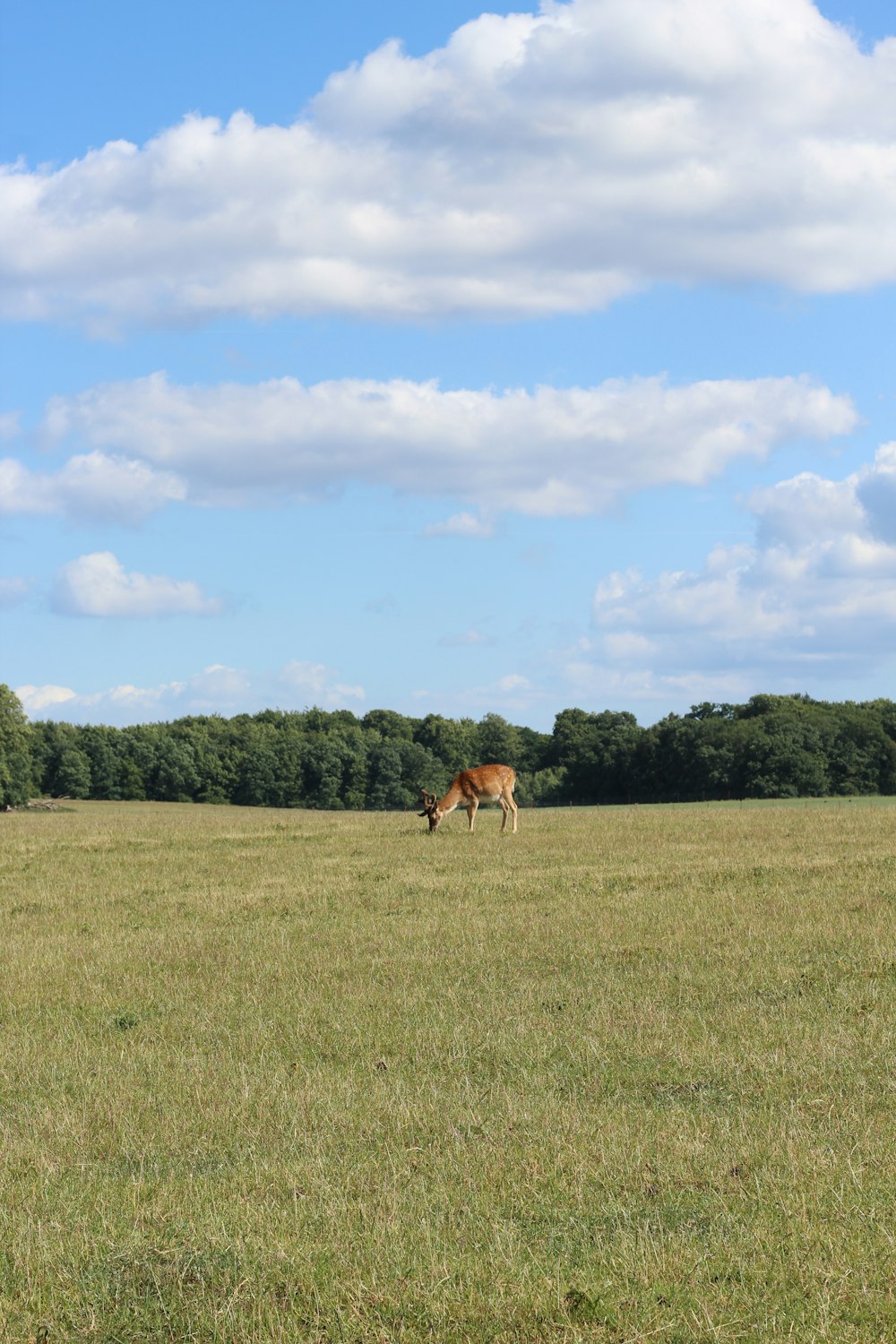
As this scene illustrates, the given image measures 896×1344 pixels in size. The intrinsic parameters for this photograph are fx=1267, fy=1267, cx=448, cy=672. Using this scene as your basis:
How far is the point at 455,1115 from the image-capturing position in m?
8.59

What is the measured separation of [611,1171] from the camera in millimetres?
7152

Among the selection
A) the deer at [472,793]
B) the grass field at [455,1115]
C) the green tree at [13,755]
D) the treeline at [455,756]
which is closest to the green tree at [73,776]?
the treeline at [455,756]

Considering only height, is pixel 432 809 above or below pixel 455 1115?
above

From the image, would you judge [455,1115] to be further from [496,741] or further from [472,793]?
[496,741]

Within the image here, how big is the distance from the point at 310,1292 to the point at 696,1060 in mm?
4942

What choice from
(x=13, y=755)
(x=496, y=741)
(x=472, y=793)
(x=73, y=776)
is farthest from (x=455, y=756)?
(x=472, y=793)

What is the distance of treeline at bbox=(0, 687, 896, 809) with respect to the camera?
84188 millimetres

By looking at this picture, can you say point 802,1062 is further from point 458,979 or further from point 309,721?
point 309,721

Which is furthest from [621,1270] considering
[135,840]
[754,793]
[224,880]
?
[754,793]

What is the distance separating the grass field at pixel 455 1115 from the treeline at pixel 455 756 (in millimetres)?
65828

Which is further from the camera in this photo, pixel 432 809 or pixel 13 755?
pixel 13 755

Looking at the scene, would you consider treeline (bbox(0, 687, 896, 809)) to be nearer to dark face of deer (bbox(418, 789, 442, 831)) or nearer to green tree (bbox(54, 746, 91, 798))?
green tree (bbox(54, 746, 91, 798))

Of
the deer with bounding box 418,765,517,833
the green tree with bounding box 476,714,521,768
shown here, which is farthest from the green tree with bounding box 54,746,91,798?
the deer with bounding box 418,765,517,833

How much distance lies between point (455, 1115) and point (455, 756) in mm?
117792
